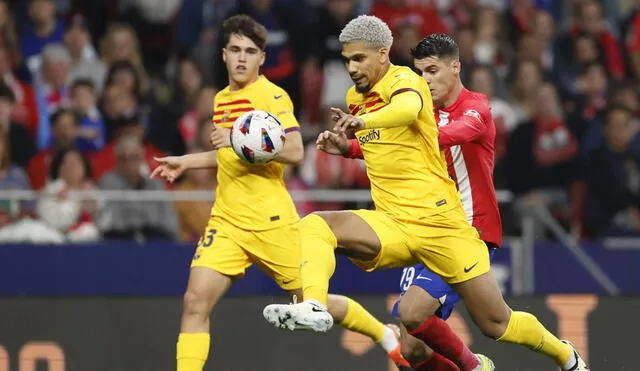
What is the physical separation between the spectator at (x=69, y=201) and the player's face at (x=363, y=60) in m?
4.91

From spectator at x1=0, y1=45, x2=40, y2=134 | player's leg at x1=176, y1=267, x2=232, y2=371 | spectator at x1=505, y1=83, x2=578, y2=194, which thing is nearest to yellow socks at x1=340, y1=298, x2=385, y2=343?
player's leg at x1=176, y1=267, x2=232, y2=371

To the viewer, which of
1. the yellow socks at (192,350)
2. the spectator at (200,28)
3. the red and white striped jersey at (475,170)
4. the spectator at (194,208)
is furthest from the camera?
the spectator at (200,28)

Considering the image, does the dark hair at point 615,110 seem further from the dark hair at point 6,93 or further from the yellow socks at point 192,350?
the yellow socks at point 192,350

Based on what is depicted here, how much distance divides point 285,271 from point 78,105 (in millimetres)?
5500

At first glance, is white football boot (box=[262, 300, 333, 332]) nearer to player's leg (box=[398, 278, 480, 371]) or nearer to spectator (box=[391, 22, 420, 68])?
player's leg (box=[398, 278, 480, 371])

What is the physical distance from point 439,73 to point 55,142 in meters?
6.24

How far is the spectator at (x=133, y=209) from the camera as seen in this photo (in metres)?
13.6

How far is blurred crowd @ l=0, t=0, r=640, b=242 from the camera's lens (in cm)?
1398

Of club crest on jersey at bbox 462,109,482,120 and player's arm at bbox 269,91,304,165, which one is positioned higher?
club crest on jersey at bbox 462,109,482,120

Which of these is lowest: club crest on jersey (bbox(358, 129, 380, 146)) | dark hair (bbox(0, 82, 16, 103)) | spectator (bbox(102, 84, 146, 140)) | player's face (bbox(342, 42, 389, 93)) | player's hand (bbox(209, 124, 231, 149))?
spectator (bbox(102, 84, 146, 140))

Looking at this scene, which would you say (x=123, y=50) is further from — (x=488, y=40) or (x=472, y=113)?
(x=472, y=113)

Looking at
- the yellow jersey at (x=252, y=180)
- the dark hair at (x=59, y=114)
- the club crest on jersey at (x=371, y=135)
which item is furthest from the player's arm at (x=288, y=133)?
the dark hair at (x=59, y=114)

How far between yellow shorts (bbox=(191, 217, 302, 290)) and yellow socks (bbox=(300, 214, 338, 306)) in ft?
3.89

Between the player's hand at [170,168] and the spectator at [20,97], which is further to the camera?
the spectator at [20,97]
